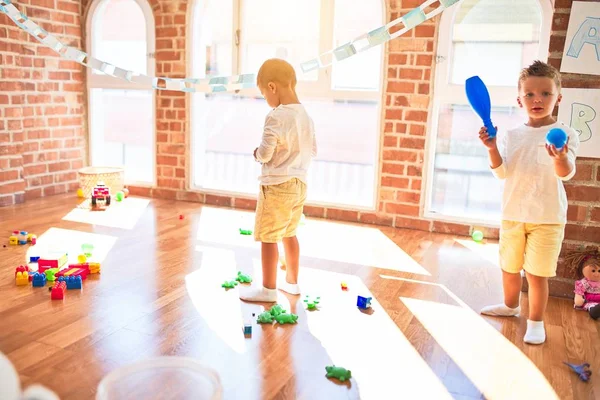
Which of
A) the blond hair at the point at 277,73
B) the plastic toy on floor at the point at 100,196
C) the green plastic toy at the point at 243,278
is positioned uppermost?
the blond hair at the point at 277,73

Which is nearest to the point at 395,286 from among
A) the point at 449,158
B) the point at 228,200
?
the point at 449,158

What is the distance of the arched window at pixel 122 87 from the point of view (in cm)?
473

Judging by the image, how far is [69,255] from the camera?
300 centimetres

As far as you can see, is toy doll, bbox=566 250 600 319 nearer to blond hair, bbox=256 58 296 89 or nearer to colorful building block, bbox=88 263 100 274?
blond hair, bbox=256 58 296 89

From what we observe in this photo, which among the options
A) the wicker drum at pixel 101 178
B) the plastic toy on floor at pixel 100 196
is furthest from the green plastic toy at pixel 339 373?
the wicker drum at pixel 101 178

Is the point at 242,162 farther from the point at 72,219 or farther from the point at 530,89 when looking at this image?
the point at 530,89

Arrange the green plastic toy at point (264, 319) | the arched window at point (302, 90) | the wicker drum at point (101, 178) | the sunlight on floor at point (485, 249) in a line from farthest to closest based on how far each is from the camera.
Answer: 1. the wicker drum at point (101, 178)
2. the arched window at point (302, 90)
3. the sunlight on floor at point (485, 249)
4. the green plastic toy at point (264, 319)

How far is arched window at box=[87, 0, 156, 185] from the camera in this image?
15.5ft

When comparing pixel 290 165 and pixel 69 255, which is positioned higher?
pixel 290 165

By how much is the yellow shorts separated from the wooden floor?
0.31 metres

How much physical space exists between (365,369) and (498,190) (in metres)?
2.40

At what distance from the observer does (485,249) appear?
3459 mm

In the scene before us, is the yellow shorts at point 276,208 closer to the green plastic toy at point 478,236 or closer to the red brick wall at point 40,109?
the green plastic toy at point 478,236

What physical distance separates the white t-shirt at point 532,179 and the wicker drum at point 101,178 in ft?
10.5
